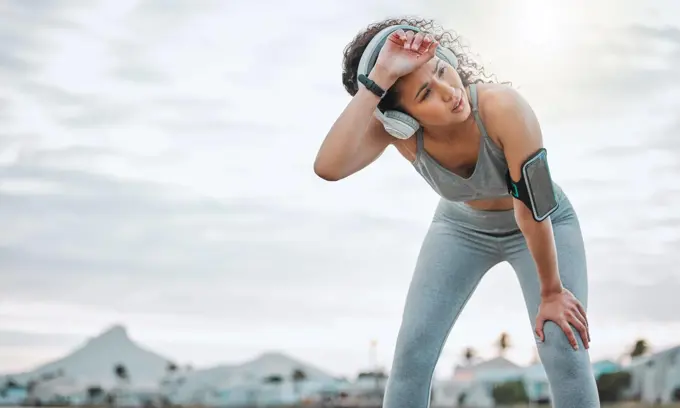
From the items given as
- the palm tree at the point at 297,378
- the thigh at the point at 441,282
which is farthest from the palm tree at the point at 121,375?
the thigh at the point at 441,282

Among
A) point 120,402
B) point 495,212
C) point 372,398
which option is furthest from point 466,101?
point 120,402

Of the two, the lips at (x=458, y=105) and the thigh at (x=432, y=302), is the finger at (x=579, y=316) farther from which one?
the lips at (x=458, y=105)

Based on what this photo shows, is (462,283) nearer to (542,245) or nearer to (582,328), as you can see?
(542,245)

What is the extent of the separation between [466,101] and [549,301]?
1.06m

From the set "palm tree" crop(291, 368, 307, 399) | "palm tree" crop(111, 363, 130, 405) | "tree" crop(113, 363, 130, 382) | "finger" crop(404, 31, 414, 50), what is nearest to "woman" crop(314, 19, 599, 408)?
"finger" crop(404, 31, 414, 50)

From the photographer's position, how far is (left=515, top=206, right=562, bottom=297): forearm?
17.0 feet

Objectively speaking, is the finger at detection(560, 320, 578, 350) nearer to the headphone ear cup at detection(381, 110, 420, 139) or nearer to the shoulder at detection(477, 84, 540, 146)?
the shoulder at detection(477, 84, 540, 146)

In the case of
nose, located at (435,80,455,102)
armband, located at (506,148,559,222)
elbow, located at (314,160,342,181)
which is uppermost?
nose, located at (435,80,455,102)

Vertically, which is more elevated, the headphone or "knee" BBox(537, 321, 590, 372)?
the headphone

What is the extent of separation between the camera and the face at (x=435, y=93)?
4.91 m

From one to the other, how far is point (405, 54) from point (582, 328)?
1.56m

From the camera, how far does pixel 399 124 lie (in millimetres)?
4984

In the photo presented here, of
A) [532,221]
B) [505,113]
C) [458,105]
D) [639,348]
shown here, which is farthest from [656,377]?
[458,105]

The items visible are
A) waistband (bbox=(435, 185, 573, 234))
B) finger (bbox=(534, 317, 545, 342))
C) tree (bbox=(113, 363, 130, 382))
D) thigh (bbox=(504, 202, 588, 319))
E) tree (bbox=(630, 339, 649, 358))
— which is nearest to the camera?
finger (bbox=(534, 317, 545, 342))
